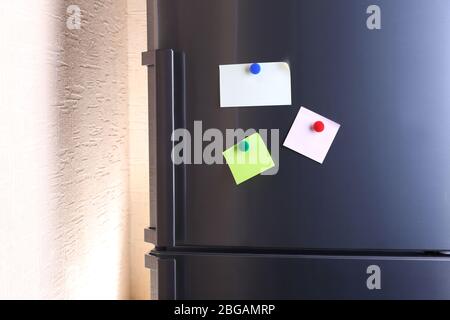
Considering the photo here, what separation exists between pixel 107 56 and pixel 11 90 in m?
0.51

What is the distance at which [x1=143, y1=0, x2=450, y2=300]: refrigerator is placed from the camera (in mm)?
795

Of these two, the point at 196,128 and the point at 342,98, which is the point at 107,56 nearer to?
the point at 196,128

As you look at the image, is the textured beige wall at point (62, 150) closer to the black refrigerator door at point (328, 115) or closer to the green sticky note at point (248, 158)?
the black refrigerator door at point (328, 115)

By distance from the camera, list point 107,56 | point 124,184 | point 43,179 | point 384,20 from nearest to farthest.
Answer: point 384,20
point 43,179
point 107,56
point 124,184

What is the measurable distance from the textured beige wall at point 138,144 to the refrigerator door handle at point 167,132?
1.97ft

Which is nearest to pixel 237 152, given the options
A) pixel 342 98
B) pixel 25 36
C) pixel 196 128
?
pixel 196 128

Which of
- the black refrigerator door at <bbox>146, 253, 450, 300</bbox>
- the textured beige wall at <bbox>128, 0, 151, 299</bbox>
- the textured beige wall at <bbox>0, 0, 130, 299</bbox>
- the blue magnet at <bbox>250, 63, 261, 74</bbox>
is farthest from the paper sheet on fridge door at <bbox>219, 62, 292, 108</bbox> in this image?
the textured beige wall at <bbox>128, 0, 151, 299</bbox>

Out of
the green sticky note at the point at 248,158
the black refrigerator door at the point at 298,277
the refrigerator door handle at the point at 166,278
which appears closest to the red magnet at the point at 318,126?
the green sticky note at the point at 248,158

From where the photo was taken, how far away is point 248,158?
32.9 inches

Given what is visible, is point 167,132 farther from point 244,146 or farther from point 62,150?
point 62,150

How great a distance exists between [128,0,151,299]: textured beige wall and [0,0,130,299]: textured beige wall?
0.11 feet

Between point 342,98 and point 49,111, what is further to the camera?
point 49,111

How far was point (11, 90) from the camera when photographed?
2.66 feet

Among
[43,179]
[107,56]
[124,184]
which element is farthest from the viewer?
[124,184]
